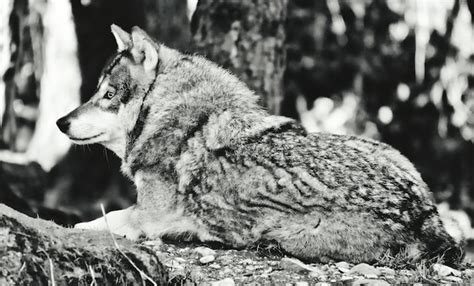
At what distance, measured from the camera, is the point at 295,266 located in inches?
215

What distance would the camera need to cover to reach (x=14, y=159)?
10680 mm

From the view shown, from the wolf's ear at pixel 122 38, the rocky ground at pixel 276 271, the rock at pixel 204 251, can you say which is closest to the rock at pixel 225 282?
the rocky ground at pixel 276 271

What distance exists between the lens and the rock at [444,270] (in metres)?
5.60

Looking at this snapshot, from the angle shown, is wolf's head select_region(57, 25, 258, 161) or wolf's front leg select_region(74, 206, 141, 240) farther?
wolf's head select_region(57, 25, 258, 161)

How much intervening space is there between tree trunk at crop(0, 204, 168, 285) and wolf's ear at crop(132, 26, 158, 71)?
7.77 feet

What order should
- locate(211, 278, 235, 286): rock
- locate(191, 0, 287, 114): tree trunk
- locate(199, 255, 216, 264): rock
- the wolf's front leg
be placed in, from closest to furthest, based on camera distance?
locate(211, 278, 235, 286): rock → locate(199, 255, 216, 264): rock → the wolf's front leg → locate(191, 0, 287, 114): tree trunk

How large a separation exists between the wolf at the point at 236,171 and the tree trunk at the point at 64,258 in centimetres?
109

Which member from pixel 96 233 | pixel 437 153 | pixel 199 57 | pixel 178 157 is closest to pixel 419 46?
pixel 437 153

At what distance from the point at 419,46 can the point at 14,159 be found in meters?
7.60

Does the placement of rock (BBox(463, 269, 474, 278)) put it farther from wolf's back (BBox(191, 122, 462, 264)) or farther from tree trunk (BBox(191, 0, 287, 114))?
tree trunk (BBox(191, 0, 287, 114))

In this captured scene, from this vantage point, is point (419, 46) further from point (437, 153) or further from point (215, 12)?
point (215, 12)

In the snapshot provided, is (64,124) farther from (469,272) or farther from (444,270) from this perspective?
(469,272)

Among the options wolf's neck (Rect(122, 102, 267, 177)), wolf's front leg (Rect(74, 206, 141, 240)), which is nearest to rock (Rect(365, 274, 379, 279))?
wolf's neck (Rect(122, 102, 267, 177))

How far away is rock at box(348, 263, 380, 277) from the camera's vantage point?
542cm
